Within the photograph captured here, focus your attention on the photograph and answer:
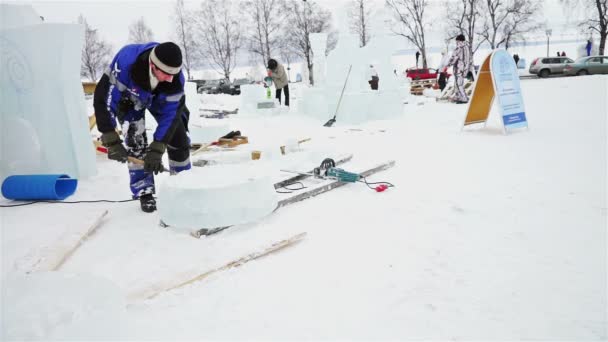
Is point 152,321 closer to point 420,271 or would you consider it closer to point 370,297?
point 370,297

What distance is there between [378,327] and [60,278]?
1.30 meters

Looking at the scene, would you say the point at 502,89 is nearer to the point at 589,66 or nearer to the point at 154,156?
the point at 154,156

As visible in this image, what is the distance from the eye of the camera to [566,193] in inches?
114

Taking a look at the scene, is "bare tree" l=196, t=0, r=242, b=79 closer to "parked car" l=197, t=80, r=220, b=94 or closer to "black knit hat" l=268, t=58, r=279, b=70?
"parked car" l=197, t=80, r=220, b=94

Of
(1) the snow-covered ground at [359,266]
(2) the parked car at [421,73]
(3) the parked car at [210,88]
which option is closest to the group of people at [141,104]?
(1) the snow-covered ground at [359,266]

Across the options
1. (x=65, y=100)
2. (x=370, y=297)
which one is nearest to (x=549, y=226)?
(x=370, y=297)

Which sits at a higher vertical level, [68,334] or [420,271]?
[68,334]

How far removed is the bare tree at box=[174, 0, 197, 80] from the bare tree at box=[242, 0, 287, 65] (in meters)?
5.06

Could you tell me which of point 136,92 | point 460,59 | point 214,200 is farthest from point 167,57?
point 460,59

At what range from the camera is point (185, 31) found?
3269cm

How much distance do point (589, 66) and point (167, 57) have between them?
20.2 m

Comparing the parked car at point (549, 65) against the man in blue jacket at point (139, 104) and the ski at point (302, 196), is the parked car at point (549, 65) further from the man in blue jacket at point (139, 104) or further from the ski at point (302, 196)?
the man in blue jacket at point (139, 104)

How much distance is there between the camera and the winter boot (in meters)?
2.99

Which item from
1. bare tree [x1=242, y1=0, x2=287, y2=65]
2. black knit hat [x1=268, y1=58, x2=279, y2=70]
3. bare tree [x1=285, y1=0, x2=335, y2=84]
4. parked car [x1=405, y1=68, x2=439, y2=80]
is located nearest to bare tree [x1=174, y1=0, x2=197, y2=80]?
bare tree [x1=242, y1=0, x2=287, y2=65]
